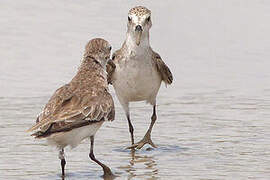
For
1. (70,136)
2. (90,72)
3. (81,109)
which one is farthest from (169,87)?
(70,136)

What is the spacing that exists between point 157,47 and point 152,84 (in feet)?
16.8

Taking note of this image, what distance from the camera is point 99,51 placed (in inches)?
436

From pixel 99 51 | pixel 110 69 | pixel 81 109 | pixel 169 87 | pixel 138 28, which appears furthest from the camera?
pixel 169 87

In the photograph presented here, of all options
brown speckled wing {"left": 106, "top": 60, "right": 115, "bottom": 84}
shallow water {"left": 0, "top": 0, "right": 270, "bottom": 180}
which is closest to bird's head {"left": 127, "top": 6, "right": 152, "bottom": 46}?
brown speckled wing {"left": 106, "top": 60, "right": 115, "bottom": 84}

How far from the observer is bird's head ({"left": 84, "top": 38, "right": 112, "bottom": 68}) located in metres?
11.0

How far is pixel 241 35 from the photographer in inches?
730

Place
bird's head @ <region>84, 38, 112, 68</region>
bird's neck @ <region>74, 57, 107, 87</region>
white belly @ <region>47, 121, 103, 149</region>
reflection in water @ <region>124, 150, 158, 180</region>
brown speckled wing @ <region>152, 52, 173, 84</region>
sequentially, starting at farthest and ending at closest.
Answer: brown speckled wing @ <region>152, 52, 173, 84</region>, bird's head @ <region>84, 38, 112, 68</region>, bird's neck @ <region>74, 57, 107, 87</region>, reflection in water @ <region>124, 150, 158, 180</region>, white belly @ <region>47, 121, 103, 149</region>

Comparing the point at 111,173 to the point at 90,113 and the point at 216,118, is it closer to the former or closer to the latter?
the point at 90,113

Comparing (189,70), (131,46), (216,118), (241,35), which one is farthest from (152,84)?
(241,35)

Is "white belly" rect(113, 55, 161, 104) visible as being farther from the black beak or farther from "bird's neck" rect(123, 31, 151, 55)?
the black beak

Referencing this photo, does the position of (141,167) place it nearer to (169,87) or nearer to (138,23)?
(138,23)

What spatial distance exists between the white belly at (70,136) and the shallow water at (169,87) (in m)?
0.67

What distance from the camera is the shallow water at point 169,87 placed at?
1111cm

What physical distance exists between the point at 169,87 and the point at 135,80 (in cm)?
327
